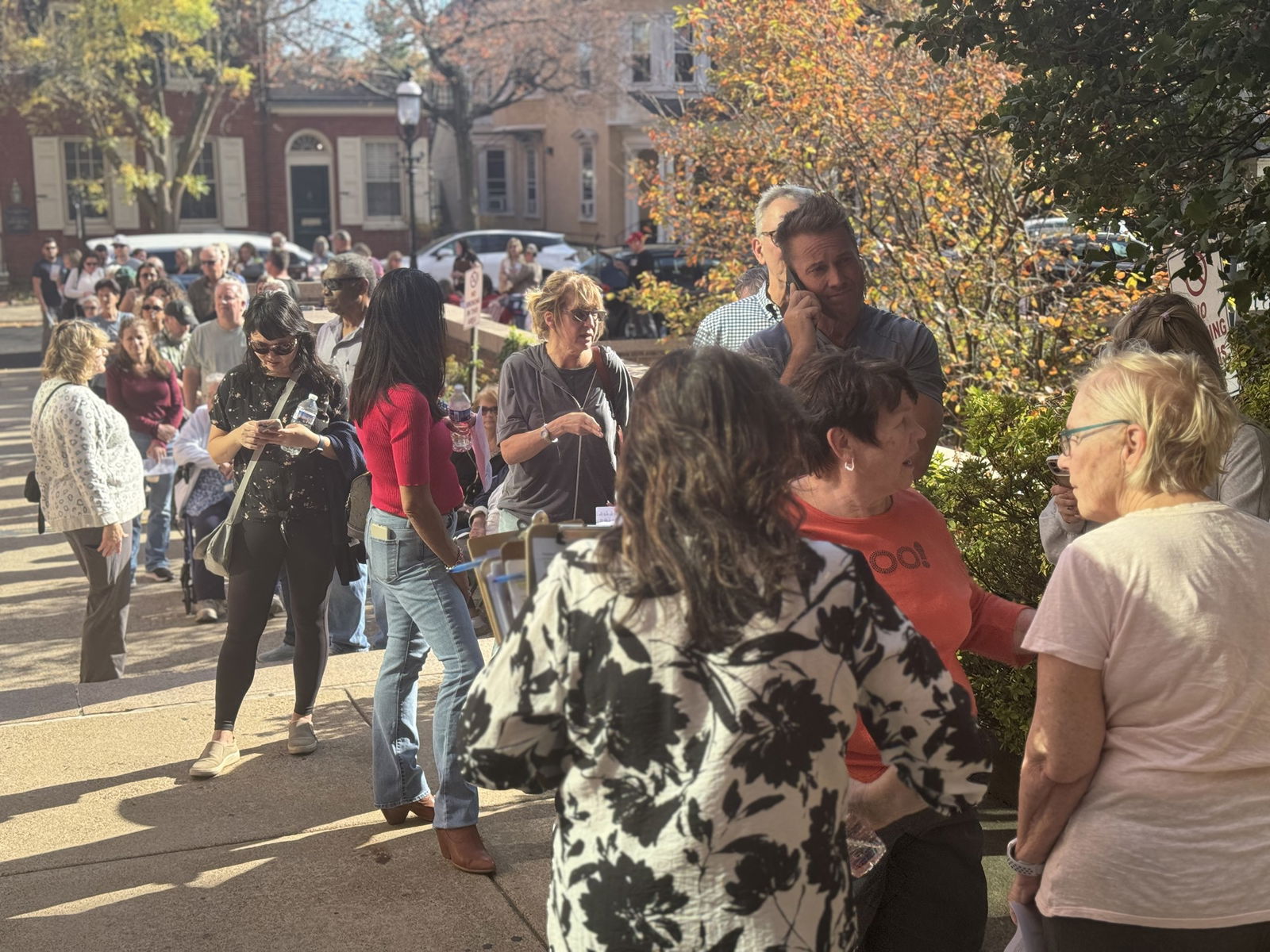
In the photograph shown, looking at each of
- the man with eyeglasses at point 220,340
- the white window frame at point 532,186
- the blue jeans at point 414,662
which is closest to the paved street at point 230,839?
the blue jeans at point 414,662

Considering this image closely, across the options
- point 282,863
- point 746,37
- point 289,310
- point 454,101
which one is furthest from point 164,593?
point 454,101

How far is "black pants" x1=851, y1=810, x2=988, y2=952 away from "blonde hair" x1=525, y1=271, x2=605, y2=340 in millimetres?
2881

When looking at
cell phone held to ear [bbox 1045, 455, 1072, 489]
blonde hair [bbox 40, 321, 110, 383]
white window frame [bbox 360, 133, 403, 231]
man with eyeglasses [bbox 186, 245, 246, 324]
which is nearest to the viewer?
cell phone held to ear [bbox 1045, 455, 1072, 489]

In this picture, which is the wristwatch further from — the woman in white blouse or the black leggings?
the woman in white blouse

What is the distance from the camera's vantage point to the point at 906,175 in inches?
408

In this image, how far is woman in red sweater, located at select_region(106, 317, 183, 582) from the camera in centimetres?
970

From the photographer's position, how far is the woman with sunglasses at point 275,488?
5.46m

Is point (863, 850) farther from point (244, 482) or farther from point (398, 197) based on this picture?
point (398, 197)

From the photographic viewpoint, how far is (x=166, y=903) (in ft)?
14.6

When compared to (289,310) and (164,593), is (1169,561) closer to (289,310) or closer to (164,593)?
(289,310)

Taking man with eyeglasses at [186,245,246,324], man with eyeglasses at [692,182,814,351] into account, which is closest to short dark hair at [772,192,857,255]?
man with eyeglasses at [692,182,814,351]

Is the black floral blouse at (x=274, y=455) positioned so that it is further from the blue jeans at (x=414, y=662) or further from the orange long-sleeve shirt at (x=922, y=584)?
the orange long-sleeve shirt at (x=922, y=584)

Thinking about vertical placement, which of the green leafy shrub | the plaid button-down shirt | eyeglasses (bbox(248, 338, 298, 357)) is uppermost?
the plaid button-down shirt

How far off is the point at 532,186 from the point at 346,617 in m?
41.0
